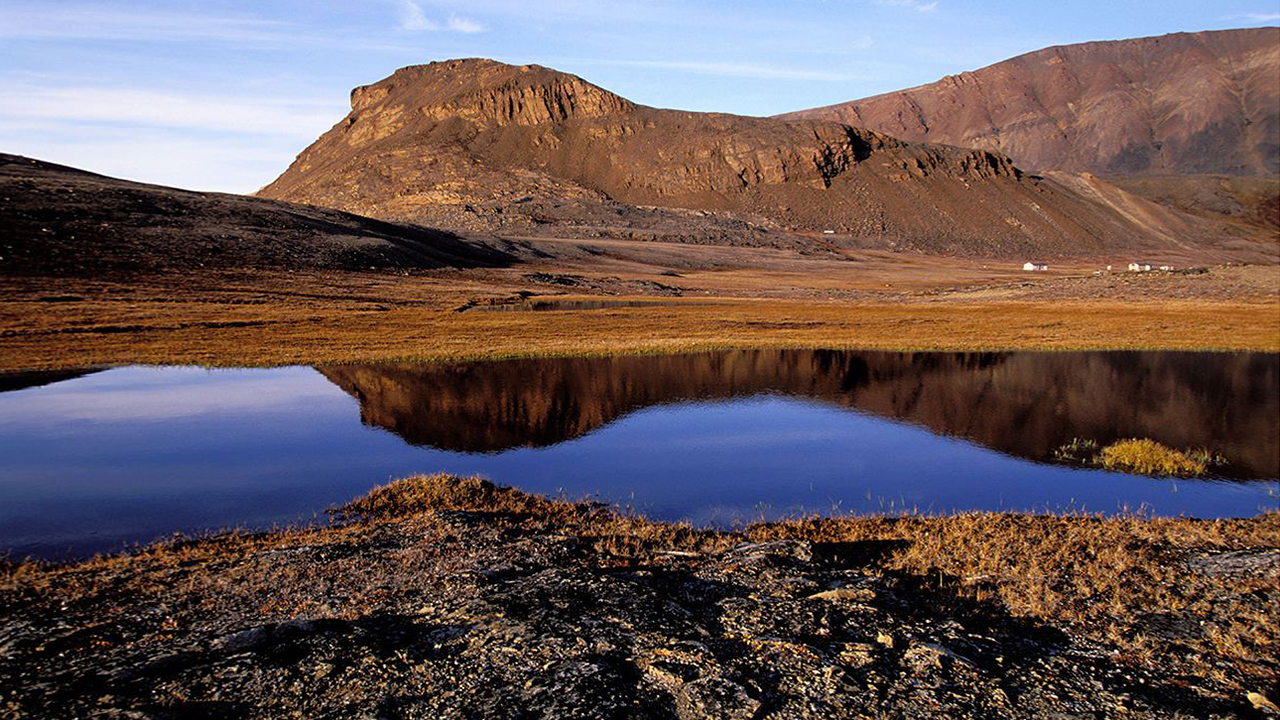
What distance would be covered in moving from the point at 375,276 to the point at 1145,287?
3227 inches

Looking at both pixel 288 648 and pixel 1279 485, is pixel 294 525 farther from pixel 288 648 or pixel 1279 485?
pixel 1279 485

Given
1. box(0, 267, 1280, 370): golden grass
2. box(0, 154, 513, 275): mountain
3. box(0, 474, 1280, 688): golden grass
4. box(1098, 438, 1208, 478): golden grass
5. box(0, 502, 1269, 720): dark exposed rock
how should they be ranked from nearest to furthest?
1. box(0, 502, 1269, 720): dark exposed rock
2. box(0, 474, 1280, 688): golden grass
3. box(1098, 438, 1208, 478): golden grass
4. box(0, 267, 1280, 370): golden grass
5. box(0, 154, 513, 275): mountain

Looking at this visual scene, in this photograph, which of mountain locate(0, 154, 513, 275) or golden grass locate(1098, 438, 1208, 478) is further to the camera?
mountain locate(0, 154, 513, 275)

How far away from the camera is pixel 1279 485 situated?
762 inches

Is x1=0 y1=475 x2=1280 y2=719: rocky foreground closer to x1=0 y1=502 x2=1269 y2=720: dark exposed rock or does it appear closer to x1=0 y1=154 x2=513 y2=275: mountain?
x1=0 y1=502 x2=1269 y2=720: dark exposed rock

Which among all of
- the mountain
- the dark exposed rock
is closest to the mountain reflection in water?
the dark exposed rock

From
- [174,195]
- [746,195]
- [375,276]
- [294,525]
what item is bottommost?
[294,525]

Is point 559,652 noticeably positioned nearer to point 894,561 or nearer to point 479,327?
point 894,561

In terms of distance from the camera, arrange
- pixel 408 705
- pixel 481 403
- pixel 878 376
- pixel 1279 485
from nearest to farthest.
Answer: pixel 408 705
pixel 1279 485
pixel 481 403
pixel 878 376

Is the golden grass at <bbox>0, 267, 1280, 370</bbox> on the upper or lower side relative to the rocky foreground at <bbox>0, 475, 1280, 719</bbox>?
upper

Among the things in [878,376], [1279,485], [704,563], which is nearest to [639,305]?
[878,376]

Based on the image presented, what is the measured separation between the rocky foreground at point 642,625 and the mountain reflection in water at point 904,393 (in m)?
10.8

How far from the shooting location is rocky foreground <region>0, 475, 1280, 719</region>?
734cm

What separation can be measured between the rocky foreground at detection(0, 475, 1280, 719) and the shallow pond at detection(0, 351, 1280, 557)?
3752mm
